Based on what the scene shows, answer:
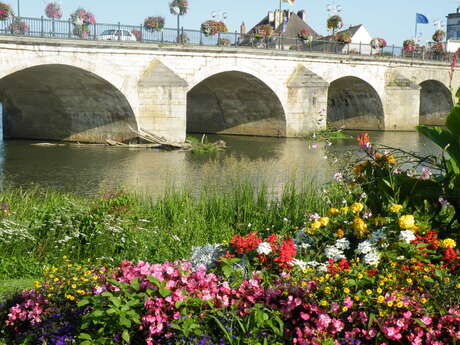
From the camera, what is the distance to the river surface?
43.9ft

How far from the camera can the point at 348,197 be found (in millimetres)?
7664

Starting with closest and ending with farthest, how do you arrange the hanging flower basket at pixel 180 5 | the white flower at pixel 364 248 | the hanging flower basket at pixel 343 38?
1. the white flower at pixel 364 248
2. the hanging flower basket at pixel 180 5
3. the hanging flower basket at pixel 343 38

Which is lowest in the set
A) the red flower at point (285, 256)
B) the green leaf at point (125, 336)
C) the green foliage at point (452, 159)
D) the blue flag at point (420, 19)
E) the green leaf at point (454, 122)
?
the green leaf at point (125, 336)

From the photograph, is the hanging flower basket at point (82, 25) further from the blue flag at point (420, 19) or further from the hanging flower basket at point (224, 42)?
the blue flag at point (420, 19)

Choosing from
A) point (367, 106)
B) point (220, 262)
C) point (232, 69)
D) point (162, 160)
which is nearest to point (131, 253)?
point (220, 262)

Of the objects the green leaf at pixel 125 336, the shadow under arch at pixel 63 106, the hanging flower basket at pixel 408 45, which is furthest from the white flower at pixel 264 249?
the hanging flower basket at pixel 408 45

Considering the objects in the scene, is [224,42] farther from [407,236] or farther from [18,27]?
[407,236]

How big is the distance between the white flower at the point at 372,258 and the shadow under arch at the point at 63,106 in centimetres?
1836

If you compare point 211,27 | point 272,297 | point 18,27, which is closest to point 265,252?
point 272,297

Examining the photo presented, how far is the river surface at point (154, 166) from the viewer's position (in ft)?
43.9

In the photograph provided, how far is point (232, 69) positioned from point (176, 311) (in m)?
22.9

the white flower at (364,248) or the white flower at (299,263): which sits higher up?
the white flower at (364,248)

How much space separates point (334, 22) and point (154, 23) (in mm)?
16570

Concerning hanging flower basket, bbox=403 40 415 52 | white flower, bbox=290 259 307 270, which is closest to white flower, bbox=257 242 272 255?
white flower, bbox=290 259 307 270
